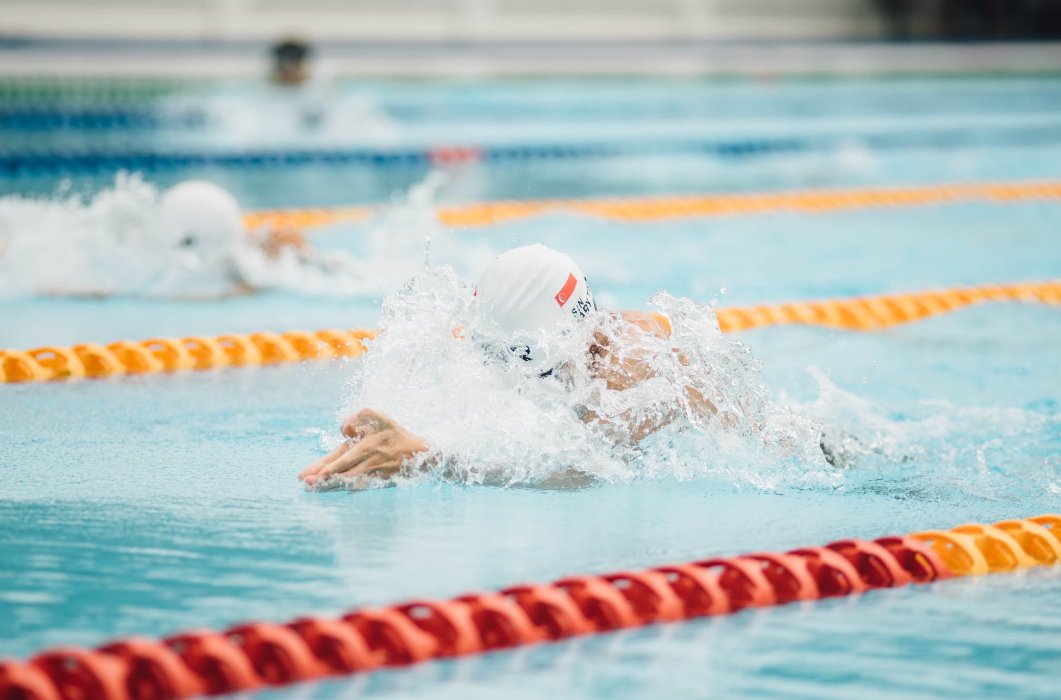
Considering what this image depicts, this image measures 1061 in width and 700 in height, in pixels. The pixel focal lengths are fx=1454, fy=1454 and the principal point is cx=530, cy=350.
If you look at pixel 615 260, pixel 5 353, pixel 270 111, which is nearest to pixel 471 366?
pixel 5 353

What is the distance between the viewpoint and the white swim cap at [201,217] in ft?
21.8

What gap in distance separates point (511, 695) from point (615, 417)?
4.69ft

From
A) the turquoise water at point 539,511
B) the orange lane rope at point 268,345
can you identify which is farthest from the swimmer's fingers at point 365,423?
the orange lane rope at point 268,345

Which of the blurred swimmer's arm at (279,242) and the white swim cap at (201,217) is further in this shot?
the blurred swimmer's arm at (279,242)

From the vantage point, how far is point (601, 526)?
11.3 ft

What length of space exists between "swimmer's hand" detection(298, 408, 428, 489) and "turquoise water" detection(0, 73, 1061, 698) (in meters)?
0.05

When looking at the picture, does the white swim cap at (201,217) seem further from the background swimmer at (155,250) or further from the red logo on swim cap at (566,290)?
the red logo on swim cap at (566,290)

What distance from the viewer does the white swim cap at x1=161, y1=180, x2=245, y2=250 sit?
6.65m

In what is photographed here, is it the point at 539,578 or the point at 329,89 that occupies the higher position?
the point at 329,89

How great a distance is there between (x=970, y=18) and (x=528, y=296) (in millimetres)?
22059

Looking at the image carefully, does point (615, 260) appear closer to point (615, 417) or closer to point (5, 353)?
point (5, 353)

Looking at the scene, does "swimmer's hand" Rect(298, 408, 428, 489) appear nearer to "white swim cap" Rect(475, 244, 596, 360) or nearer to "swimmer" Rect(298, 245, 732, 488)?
"swimmer" Rect(298, 245, 732, 488)

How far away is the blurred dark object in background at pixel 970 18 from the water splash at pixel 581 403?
20.4 metres

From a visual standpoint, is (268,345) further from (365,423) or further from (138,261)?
(365,423)
